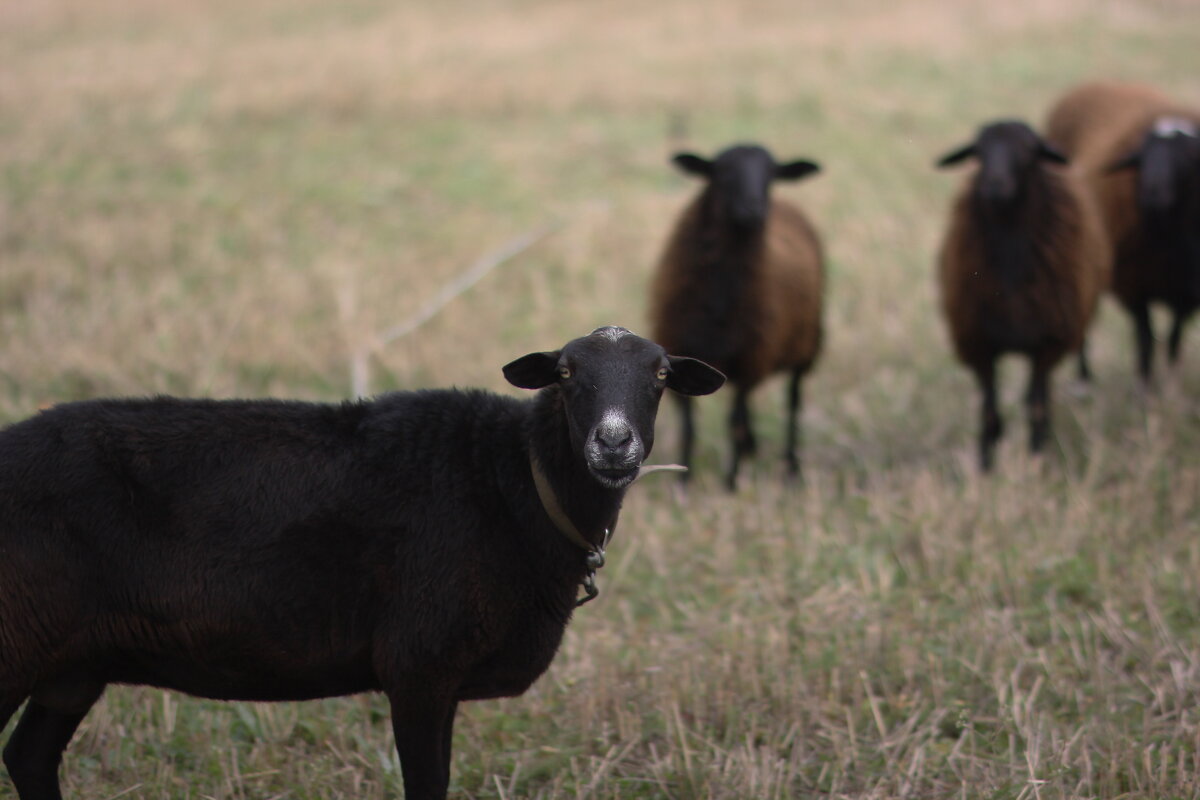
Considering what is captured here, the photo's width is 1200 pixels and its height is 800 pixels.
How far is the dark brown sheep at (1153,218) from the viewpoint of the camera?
960 centimetres

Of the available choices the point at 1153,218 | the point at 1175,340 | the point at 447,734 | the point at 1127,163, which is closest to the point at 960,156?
the point at 1127,163

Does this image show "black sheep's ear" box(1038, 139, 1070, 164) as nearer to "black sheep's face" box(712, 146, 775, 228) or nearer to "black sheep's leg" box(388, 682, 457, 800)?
"black sheep's face" box(712, 146, 775, 228)

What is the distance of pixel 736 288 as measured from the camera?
8867 millimetres

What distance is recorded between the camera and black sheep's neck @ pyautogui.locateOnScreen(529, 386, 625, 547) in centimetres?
443

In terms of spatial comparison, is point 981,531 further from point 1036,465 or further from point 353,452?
point 353,452

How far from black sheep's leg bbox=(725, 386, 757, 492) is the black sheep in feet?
14.3

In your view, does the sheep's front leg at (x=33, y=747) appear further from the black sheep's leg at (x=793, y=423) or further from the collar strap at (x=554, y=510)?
the black sheep's leg at (x=793, y=423)

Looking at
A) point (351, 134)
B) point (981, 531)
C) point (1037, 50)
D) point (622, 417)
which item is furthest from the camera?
point (1037, 50)

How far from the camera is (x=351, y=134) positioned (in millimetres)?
16734

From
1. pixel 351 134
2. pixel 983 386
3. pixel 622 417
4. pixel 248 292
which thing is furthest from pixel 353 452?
pixel 351 134

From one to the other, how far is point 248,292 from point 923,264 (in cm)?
646

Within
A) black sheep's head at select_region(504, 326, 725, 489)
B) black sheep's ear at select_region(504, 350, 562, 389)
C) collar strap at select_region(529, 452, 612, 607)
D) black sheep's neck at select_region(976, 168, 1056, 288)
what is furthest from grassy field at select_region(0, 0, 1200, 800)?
black sheep's ear at select_region(504, 350, 562, 389)

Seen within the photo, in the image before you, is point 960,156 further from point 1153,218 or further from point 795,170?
point 1153,218

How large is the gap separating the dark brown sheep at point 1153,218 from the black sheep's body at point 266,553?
22.4 feet
